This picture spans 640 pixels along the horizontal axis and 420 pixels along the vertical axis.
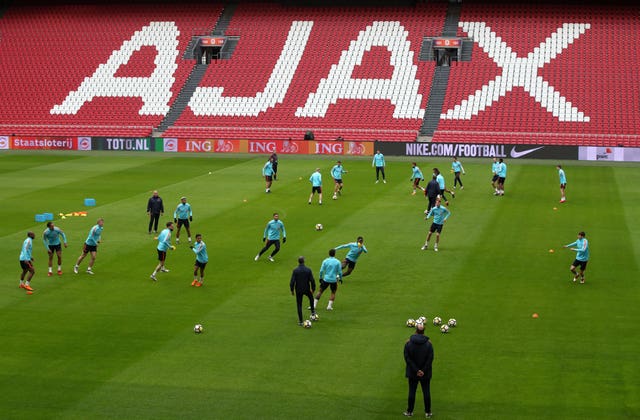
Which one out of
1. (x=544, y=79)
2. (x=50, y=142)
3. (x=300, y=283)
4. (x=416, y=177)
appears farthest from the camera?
(x=544, y=79)

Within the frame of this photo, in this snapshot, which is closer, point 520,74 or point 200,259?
point 200,259

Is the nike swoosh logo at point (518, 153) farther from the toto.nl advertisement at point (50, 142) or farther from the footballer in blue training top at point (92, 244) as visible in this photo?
the footballer in blue training top at point (92, 244)

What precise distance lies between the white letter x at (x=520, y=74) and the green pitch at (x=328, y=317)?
77.8 feet

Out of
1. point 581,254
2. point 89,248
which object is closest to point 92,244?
point 89,248

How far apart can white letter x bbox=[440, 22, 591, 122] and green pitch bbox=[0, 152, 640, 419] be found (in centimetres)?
2372

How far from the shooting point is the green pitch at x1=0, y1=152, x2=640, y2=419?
16.3 m

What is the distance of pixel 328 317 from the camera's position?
2158 cm

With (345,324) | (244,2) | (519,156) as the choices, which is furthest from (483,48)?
(345,324)

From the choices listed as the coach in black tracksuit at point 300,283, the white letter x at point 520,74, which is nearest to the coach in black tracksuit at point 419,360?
the coach in black tracksuit at point 300,283

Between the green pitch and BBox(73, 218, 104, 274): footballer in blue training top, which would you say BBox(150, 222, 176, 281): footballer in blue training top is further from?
BBox(73, 218, 104, 274): footballer in blue training top

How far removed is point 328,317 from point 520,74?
4802 cm

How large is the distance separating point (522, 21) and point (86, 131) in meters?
35.0

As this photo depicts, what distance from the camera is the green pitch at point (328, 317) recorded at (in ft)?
53.6

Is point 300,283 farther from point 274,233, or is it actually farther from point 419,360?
point 274,233
